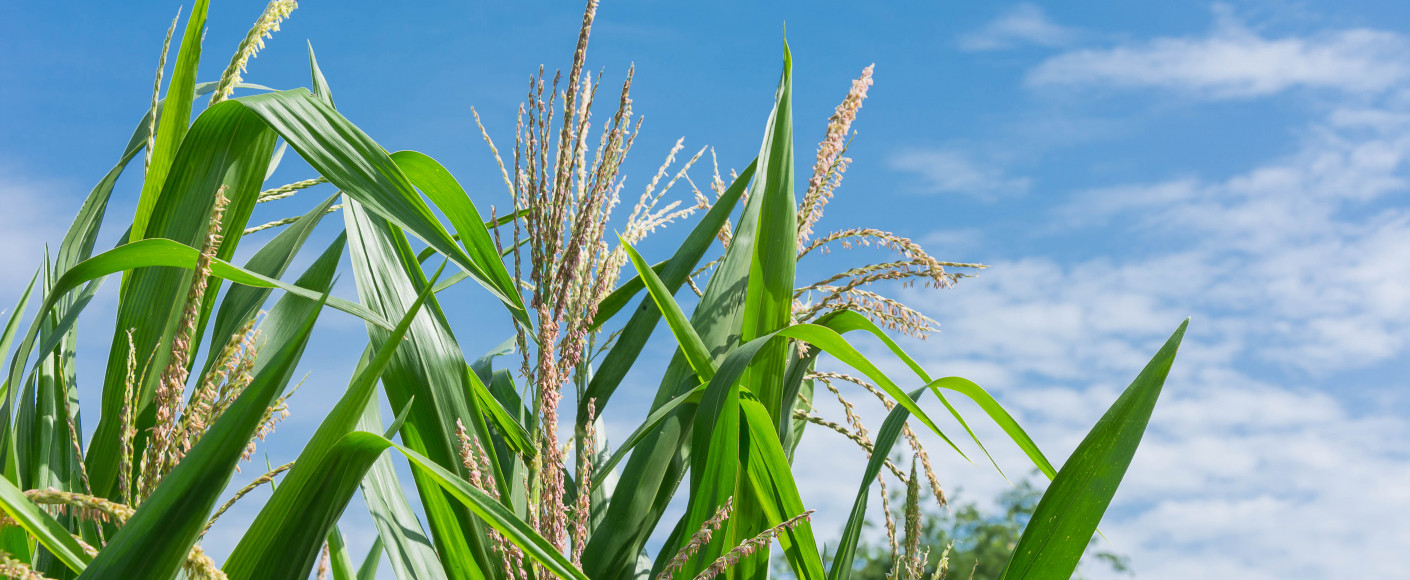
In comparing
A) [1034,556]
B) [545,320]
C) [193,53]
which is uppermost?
[193,53]

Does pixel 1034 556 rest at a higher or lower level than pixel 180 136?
lower

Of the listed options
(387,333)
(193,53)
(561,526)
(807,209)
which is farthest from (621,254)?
(193,53)

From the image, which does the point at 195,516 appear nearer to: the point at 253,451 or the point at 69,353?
the point at 253,451

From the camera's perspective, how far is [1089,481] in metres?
1.13

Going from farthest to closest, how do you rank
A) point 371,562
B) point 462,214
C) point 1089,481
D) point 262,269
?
point 371,562 → point 262,269 → point 462,214 → point 1089,481

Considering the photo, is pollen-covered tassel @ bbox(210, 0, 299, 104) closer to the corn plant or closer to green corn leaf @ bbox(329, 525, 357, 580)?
the corn plant

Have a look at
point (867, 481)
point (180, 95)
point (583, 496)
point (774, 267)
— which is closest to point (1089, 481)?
point (867, 481)

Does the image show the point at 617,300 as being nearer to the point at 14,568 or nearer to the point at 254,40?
the point at 254,40

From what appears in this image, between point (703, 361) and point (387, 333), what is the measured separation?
412 millimetres

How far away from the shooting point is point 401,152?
4.18 ft

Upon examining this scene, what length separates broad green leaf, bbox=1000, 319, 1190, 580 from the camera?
43.8 inches

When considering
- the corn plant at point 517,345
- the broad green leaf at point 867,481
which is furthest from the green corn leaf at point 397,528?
the broad green leaf at point 867,481

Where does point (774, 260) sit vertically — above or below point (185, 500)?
above

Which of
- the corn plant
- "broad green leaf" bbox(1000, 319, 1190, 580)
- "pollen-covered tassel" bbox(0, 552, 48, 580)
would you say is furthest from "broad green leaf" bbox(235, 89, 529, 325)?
"broad green leaf" bbox(1000, 319, 1190, 580)
